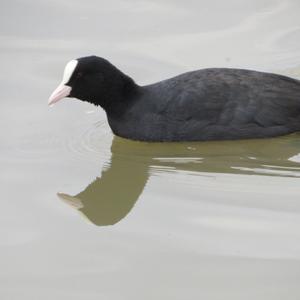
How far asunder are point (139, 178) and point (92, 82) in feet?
4.14

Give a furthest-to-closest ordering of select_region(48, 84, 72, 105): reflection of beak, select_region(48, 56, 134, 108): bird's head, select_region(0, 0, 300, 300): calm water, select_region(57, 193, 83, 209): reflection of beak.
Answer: select_region(48, 56, 134, 108): bird's head < select_region(48, 84, 72, 105): reflection of beak < select_region(57, 193, 83, 209): reflection of beak < select_region(0, 0, 300, 300): calm water

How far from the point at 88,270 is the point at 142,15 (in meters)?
5.42

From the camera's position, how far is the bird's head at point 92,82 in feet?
25.4

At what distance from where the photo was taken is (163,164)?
7.26 m

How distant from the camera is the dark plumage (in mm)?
7660

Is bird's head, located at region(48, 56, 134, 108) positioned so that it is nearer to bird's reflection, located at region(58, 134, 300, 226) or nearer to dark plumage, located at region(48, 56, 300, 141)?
dark plumage, located at region(48, 56, 300, 141)

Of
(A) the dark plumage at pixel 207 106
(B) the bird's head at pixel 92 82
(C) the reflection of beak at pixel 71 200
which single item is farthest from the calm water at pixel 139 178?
(B) the bird's head at pixel 92 82

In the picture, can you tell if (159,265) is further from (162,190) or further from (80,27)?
(80,27)

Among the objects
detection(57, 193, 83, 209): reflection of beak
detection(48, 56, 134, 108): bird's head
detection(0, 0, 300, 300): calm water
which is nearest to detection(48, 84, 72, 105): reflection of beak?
detection(48, 56, 134, 108): bird's head

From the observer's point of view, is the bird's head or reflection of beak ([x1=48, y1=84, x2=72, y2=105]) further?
the bird's head

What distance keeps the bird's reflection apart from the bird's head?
0.40 metres

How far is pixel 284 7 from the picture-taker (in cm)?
1043

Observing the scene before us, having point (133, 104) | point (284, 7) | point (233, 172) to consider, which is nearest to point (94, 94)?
point (133, 104)

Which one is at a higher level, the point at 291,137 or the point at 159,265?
the point at 291,137
